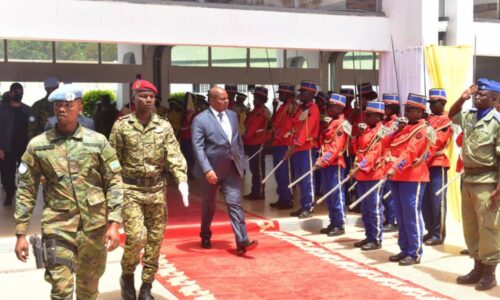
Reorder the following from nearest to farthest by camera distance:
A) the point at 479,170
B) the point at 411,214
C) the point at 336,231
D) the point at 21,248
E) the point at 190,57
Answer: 1. the point at 21,248
2. the point at 479,170
3. the point at 411,214
4. the point at 336,231
5. the point at 190,57

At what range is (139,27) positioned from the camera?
8.52 meters

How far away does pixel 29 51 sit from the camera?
50.3 feet

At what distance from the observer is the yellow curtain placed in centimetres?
958

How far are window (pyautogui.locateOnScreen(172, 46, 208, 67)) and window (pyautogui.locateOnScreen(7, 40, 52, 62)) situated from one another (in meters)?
3.08

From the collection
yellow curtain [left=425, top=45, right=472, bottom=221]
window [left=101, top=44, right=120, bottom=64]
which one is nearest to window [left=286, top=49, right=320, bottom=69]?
window [left=101, top=44, right=120, bottom=64]

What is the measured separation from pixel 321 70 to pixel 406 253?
1115cm

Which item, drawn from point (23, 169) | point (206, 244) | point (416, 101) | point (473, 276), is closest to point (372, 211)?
point (416, 101)

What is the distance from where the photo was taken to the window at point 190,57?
17156 millimetres

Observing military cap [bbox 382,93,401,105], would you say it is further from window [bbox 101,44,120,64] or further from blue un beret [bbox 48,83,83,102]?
window [bbox 101,44,120,64]

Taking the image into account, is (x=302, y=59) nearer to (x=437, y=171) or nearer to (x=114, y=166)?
(x=437, y=171)

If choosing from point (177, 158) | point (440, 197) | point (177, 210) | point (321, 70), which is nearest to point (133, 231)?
point (177, 158)

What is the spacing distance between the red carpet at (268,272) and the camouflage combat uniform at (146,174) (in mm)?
590

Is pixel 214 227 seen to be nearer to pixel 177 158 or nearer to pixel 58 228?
pixel 177 158

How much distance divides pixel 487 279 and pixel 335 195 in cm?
272
